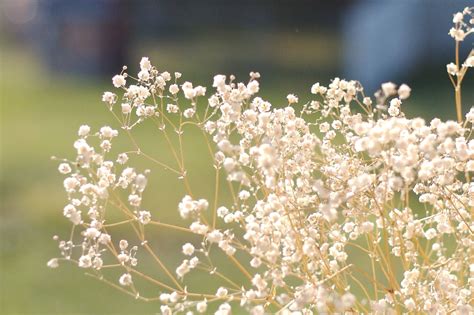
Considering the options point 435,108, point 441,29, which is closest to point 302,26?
point 441,29

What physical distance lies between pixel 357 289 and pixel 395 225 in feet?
7.85

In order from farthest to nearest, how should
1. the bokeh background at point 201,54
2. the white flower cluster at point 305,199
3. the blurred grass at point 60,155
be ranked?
the bokeh background at point 201,54
the blurred grass at point 60,155
the white flower cluster at point 305,199

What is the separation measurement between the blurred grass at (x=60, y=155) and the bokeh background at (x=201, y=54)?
0.07 ft

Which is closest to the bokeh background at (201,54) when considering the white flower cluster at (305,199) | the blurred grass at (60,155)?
the blurred grass at (60,155)

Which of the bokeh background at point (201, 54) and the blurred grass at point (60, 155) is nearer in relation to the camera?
the blurred grass at point (60, 155)

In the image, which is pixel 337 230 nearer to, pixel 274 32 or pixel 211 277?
pixel 211 277

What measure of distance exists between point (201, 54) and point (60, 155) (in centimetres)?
378

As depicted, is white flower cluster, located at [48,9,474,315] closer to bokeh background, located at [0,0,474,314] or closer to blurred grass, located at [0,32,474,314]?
blurred grass, located at [0,32,474,314]

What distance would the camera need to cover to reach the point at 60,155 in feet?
22.8

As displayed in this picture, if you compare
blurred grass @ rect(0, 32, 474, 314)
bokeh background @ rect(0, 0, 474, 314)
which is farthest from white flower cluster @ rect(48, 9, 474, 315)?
bokeh background @ rect(0, 0, 474, 314)

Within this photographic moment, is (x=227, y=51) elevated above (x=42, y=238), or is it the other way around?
(x=227, y=51)

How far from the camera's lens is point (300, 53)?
418 inches

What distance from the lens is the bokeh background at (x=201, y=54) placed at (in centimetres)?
763

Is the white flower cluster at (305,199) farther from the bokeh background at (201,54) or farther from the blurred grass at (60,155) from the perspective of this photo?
the bokeh background at (201,54)
